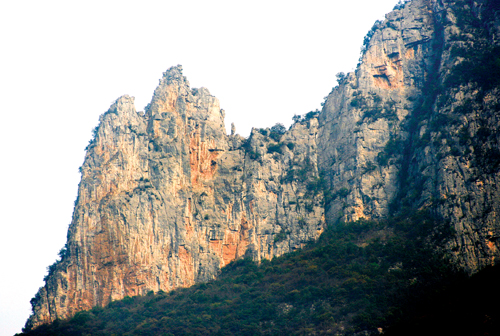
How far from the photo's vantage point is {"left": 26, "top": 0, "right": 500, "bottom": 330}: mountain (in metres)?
67.3

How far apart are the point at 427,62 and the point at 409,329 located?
47.3m

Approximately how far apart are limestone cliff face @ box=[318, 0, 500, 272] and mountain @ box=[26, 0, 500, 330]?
193 millimetres

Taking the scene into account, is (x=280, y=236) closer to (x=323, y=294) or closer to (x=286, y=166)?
(x=286, y=166)

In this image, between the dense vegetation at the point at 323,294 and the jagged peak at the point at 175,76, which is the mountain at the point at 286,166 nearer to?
the jagged peak at the point at 175,76

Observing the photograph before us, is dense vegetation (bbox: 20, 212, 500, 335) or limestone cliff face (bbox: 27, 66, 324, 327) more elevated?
limestone cliff face (bbox: 27, 66, 324, 327)

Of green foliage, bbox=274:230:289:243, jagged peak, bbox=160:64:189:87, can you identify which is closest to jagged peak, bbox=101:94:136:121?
jagged peak, bbox=160:64:189:87

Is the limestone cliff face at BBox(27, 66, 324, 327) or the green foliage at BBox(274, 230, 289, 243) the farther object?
the green foliage at BBox(274, 230, 289, 243)

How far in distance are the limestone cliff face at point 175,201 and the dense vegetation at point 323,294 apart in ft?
10.4

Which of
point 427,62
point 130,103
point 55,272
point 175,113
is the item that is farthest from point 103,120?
point 427,62

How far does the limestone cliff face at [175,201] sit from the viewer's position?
70250mm

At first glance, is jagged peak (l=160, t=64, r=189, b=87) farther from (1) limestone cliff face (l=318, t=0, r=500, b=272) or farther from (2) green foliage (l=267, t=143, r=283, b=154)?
(1) limestone cliff face (l=318, t=0, r=500, b=272)

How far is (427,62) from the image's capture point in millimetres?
81438

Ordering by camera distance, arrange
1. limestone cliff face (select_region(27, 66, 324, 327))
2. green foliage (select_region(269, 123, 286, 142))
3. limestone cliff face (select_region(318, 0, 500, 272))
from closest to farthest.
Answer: limestone cliff face (select_region(318, 0, 500, 272)) → limestone cliff face (select_region(27, 66, 324, 327)) → green foliage (select_region(269, 123, 286, 142))

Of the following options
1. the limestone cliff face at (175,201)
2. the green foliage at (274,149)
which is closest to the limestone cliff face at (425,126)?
the limestone cliff face at (175,201)
